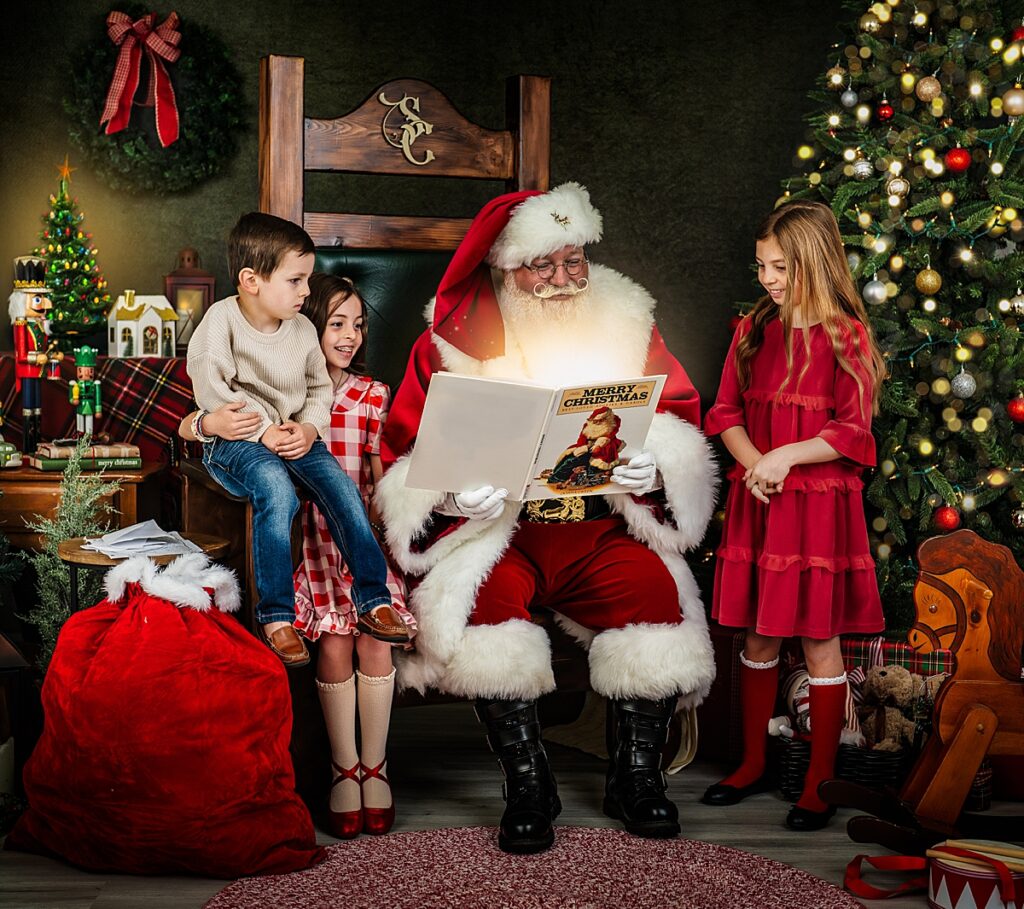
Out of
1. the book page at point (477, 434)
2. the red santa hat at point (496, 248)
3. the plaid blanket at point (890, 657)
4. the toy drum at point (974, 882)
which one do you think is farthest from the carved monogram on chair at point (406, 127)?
the toy drum at point (974, 882)

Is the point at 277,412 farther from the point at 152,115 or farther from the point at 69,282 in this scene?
the point at 152,115

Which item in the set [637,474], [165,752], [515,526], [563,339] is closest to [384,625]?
[515,526]

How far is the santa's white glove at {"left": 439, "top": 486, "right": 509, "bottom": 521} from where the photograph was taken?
99.3 inches

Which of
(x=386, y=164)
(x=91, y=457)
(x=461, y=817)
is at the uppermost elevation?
(x=386, y=164)

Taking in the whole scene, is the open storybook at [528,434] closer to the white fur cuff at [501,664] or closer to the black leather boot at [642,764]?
the white fur cuff at [501,664]

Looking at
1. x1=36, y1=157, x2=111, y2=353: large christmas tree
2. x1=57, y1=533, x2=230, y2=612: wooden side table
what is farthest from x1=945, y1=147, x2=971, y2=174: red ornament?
x1=36, y1=157, x2=111, y2=353: large christmas tree

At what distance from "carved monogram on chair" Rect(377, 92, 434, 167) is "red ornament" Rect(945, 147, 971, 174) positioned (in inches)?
60.0

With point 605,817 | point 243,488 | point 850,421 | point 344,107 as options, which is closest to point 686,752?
point 605,817

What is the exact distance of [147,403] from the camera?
13.2 ft

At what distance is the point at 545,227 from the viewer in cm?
274

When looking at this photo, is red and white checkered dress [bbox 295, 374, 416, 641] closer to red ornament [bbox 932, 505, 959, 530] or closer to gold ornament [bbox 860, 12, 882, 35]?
red ornament [bbox 932, 505, 959, 530]

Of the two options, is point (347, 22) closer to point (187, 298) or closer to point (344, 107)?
point (344, 107)

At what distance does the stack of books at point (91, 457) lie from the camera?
3.34m

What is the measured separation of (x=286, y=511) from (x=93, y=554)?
46 centimetres
